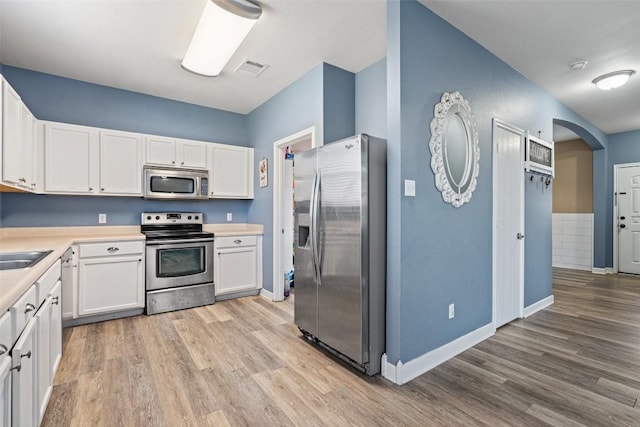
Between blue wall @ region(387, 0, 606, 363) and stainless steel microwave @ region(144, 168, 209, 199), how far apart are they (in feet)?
9.30

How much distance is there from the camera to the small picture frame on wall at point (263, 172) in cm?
427

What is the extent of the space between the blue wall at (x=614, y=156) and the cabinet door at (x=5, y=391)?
8357mm

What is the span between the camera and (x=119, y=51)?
9.81 feet

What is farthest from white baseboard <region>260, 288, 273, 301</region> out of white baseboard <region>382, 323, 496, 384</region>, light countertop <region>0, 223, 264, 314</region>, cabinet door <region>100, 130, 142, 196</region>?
white baseboard <region>382, 323, 496, 384</region>

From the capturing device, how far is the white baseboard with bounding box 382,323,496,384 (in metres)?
2.17

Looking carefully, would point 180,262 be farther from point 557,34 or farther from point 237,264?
point 557,34

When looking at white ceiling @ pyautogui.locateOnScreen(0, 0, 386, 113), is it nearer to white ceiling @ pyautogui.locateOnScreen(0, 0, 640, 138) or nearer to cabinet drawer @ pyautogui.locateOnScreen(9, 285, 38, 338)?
white ceiling @ pyautogui.locateOnScreen(0, 0, 640, 138)

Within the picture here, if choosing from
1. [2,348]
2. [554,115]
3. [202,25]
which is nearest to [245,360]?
[2,348]

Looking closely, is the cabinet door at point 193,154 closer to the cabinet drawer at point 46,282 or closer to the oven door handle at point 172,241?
A: the oven door handle at point 172,241

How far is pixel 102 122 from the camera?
3803 millimetres

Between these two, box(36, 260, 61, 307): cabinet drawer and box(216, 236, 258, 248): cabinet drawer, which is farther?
box(216, 236, 258, 248): cabinet drawer

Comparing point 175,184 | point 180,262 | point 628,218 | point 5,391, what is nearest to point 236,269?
point 180,262

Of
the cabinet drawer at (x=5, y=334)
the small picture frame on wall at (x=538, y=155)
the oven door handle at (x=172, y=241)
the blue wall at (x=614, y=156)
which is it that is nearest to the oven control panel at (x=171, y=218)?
the oven door handle at (x=172, y=241)

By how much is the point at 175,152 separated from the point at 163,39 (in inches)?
61.1
